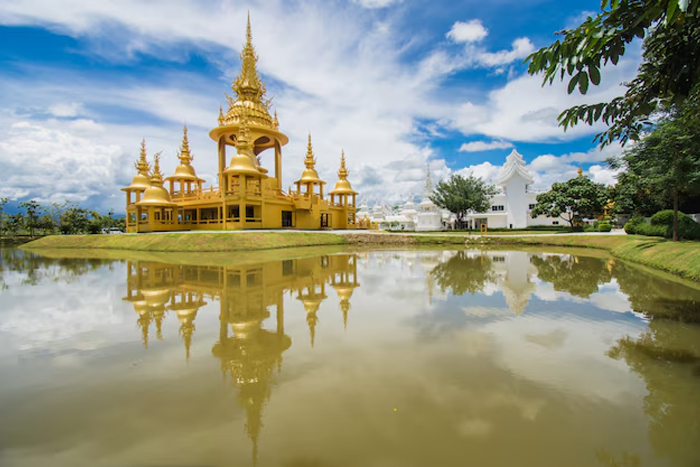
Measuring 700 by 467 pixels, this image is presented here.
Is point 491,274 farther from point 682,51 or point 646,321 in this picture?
point 682,51

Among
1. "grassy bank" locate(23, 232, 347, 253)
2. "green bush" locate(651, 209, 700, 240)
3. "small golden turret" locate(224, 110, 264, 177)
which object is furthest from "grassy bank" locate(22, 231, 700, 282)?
"small golden turret" locate(224, 110, 264, 177)

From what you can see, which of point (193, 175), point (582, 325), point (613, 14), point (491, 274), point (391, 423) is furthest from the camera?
point (193, 175)

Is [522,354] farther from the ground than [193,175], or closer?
closer

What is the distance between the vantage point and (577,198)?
1423 inches

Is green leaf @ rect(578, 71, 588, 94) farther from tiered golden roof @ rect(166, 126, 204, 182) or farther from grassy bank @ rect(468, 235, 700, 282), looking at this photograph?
tiered golden roof @ rect(166, 126, 204, 182)

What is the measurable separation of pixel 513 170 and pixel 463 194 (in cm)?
1031

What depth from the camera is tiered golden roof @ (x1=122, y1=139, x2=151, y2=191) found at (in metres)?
33.8

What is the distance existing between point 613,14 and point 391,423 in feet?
17.1

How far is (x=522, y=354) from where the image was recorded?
14.9ft

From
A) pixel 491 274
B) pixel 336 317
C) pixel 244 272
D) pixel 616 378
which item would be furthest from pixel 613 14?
pixel 244 272

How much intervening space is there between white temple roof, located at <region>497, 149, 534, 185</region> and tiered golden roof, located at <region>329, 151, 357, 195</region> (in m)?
23.0

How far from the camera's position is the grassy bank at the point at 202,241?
2256cm

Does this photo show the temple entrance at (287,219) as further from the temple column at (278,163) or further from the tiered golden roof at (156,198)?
the tiered golden roof at (156,198)

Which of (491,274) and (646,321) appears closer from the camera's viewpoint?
(646,321)
